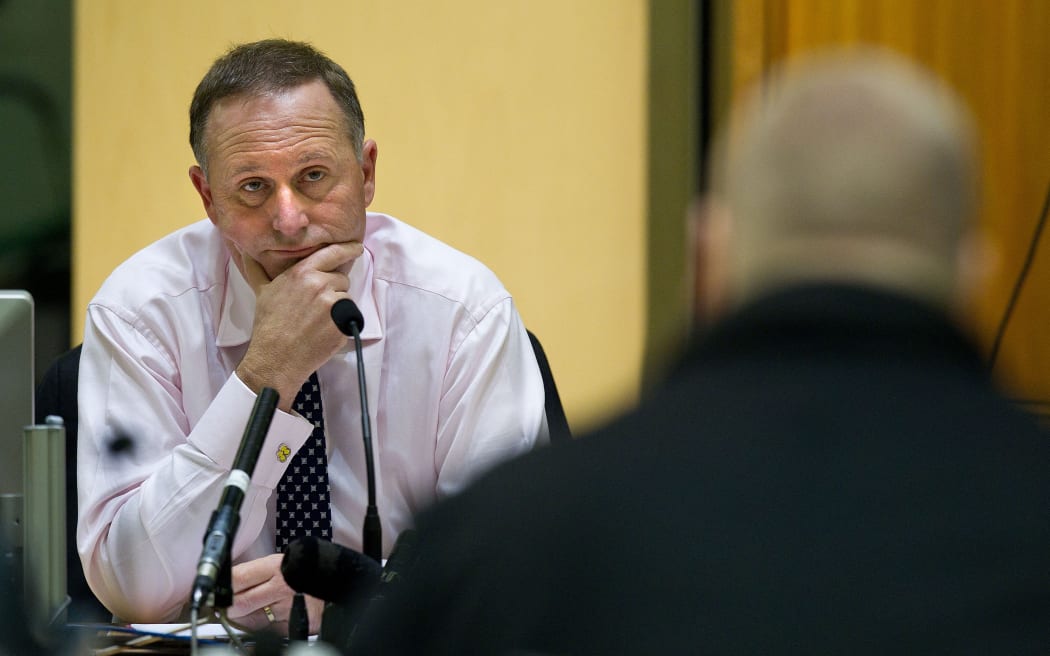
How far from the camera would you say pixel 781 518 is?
2.08 feet

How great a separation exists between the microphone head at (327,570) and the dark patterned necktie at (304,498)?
0.77 meters

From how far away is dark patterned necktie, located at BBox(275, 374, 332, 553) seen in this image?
1.97m

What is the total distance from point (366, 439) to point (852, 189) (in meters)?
0.90

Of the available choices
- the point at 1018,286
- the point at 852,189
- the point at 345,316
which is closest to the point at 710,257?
the point at 852,189

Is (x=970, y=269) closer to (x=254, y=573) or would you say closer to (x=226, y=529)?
(x=226, y=529)

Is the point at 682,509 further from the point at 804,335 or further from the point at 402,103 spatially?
the point at 402,103

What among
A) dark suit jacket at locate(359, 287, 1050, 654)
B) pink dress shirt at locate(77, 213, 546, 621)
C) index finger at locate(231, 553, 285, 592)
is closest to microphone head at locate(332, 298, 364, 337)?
pink dress shirt at locate(77, 213, 546, 621)

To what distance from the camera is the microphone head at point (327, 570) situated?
3.80ft

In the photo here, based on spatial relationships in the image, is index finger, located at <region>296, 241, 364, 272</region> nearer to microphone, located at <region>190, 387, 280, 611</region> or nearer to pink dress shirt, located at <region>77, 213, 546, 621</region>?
pink dress shirt, located at <region>77, 213, 546, 621</region>

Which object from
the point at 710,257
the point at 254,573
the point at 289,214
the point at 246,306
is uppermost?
the point at 710,257

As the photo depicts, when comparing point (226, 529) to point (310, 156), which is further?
point (310, 156)

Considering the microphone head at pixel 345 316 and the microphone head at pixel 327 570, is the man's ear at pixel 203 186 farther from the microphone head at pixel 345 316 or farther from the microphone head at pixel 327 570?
the microphone head at pixel 327 570

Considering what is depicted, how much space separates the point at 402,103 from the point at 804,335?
2778 mm

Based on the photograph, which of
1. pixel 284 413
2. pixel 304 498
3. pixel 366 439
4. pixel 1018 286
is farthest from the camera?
pixel 1018 286
